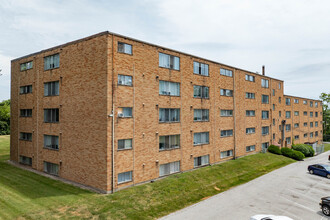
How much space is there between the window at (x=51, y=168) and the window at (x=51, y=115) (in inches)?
185

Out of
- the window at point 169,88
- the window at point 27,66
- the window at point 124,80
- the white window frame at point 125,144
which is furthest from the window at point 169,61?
the window at point 27,66

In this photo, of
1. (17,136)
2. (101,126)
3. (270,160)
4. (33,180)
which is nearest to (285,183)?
(270,160)

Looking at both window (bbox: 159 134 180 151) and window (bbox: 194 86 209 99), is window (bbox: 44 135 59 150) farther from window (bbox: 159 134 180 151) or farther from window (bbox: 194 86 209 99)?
window (bbox: 194 86 209 99)

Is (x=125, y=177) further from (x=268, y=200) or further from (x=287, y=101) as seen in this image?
(x=287, y=101)

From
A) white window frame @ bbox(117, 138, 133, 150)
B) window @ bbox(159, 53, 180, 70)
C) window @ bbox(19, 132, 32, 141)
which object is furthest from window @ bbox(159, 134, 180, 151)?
window @ bbox(19, 132, 32, 141)

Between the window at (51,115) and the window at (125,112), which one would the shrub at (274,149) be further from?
the window at (51,115)

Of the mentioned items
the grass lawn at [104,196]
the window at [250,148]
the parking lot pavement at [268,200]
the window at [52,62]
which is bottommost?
the parking lot pavement at [268,200]

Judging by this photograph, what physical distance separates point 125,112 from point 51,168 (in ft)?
37.2

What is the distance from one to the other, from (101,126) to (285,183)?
21044mm

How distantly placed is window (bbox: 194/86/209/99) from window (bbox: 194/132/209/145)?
4704 millimetres

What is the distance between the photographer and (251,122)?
3950cm

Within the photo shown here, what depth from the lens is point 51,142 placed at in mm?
25844

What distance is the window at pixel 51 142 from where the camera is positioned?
2536 centimetres

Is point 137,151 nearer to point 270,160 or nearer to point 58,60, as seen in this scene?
point 58,60
